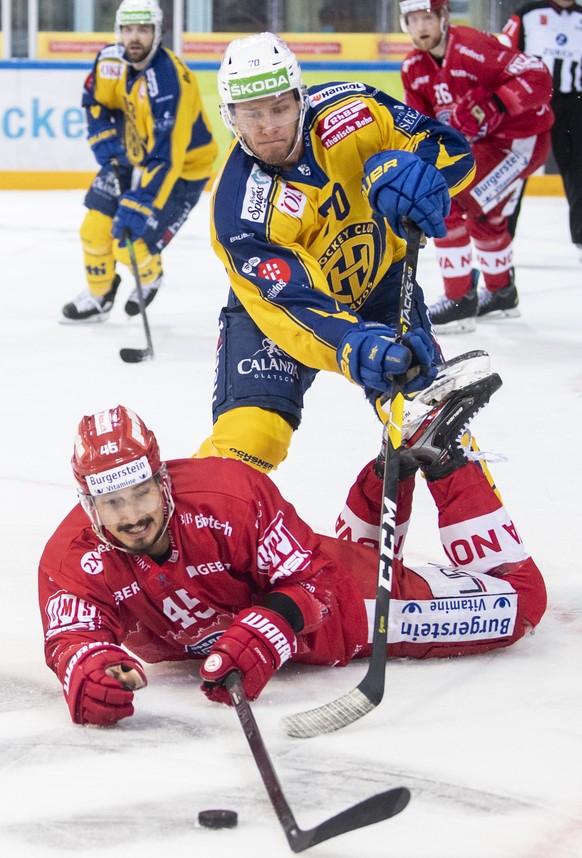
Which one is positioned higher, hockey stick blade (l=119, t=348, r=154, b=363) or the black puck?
the black puck

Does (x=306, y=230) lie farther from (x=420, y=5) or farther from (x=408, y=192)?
(x=420, y=5)

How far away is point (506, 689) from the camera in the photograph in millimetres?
2109

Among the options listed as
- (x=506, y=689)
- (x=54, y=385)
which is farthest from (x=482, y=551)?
(x=54, y=385)

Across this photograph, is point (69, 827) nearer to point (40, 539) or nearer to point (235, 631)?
point (235, 631)

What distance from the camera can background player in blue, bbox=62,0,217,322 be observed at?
5109mm

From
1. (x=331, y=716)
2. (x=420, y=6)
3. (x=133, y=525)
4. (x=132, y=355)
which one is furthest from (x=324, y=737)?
(x=420, y=6)

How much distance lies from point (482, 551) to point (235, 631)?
24.5 inches

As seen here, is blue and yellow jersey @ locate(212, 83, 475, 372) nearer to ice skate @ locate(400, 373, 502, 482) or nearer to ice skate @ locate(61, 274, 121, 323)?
ice skate @ locate(400, 373, 502, 482)

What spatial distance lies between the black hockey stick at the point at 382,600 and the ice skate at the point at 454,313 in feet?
9.04

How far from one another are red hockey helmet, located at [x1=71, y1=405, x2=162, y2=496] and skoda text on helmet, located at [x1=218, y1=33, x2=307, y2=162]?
2.34ft

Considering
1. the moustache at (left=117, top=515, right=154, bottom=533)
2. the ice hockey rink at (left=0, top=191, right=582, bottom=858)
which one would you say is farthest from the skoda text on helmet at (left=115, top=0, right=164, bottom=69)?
the moustache at (left=117, top=515, right=154, bottom=533)

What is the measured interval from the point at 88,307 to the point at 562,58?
2.55 metres

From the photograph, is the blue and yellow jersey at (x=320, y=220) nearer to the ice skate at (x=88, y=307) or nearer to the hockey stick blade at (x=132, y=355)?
the hockey stick blade at (x=132, y=355)

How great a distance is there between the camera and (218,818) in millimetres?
1650
